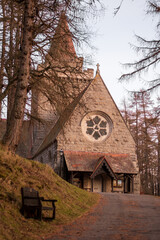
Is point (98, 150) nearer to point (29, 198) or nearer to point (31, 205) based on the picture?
point (29, 198)

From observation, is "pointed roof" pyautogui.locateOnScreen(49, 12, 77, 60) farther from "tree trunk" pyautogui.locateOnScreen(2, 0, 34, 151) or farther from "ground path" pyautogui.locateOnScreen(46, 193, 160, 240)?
"ground path" pyautogui.locateOnScreen(46, 193, 160, 240)

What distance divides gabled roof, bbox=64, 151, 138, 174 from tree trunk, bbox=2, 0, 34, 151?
12.9m

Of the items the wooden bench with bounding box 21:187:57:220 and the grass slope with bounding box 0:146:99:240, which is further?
the wooden bench with bounding box 21:187:57:220

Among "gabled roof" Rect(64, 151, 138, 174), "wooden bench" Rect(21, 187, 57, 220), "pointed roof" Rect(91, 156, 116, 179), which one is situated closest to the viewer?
"wooden bench" Rect(21, 187, 57, 220)

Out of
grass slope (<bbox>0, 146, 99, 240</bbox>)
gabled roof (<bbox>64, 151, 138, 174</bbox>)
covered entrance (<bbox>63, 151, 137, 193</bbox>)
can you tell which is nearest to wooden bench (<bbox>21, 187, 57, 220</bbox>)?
grass slope (<bbox>0, 146, 99, 240</bbox>)

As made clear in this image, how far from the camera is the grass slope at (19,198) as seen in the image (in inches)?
271

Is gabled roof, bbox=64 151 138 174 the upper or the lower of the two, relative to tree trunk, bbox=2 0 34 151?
lower

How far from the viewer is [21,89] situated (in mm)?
10836

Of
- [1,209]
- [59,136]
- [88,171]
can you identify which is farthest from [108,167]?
[1,209]

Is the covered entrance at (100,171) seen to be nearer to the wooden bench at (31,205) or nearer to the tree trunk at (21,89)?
the tree trunk at (21,89)

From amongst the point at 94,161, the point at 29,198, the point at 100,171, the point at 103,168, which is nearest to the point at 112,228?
the point at 29,198

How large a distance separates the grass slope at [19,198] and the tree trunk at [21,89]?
0.55 metres

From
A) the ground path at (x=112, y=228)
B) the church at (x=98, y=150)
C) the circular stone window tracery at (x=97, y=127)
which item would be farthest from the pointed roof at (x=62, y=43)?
the circular stone window tracery at (x=97, y=127)

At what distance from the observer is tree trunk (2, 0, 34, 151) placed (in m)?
10.6
